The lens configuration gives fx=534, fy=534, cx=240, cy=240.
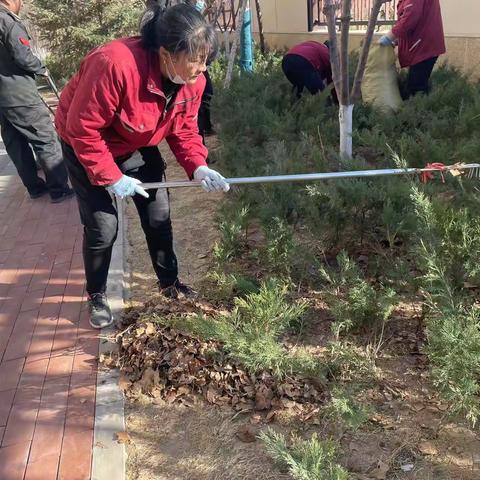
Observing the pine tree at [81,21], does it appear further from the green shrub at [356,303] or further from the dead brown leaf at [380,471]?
the dead brown leaf at [380,471]

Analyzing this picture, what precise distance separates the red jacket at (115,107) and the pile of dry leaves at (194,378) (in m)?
0.87

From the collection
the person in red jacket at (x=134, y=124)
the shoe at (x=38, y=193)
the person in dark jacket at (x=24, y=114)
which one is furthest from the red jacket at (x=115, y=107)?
the shoe at (x=38, y=193)

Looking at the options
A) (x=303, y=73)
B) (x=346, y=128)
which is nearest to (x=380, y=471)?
(x=346, y=128)

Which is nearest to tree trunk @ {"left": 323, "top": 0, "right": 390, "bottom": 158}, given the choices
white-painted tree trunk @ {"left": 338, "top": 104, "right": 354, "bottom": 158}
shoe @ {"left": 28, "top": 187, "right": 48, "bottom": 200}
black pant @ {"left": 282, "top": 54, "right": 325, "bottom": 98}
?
white-painted tree trunk @ {"left": 338, "top": 104, "right": 354, "bottom": 158}

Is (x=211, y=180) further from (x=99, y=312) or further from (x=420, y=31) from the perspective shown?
(x=420, y=31)

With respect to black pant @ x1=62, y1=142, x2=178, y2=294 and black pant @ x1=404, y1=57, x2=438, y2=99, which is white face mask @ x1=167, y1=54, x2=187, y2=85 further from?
black pant @ x1=404, y1=57, x2=438, y2=99

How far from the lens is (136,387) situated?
2574 mm

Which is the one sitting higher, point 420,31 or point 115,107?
point 420,31

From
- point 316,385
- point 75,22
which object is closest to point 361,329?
point 316,385

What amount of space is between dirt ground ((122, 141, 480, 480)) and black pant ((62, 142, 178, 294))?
862 mm

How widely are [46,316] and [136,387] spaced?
1.00 meters

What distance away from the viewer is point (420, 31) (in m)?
5.43

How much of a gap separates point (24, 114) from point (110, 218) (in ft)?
8.38

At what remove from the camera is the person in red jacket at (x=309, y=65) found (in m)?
5.64
